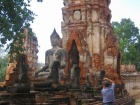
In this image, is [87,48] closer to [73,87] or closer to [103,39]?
[103,39]

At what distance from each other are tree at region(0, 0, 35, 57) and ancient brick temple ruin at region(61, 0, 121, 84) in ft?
7.84

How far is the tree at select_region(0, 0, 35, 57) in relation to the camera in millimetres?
12617

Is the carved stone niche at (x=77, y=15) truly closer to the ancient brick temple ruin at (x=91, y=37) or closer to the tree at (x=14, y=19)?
the ancient brick temple ruin at (x=91, y=37)

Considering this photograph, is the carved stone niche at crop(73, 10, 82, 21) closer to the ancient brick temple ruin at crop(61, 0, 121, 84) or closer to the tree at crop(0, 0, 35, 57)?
the ancient brick temple ruin at crop(61, 0, 121, 84)

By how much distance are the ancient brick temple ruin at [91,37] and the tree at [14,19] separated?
7.84 feet

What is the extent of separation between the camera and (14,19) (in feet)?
43.4

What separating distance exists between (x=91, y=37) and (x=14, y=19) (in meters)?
4.19

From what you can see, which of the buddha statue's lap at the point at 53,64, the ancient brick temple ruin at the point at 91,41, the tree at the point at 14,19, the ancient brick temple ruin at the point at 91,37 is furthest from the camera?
the ancient brick temple ruin at the point at 91,37

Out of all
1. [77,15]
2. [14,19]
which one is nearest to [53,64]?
[14,19]

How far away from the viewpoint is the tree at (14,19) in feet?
41.4

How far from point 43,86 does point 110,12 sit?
975 centimetres

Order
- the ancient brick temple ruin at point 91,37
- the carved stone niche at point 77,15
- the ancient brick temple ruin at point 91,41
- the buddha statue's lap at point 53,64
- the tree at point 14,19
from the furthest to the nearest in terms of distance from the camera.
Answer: the carved stone niche at point 77,15, the ancient brick temple ruin at point 91,37, the ancient brick temple ruin at point 91,41, the tree at point 14,19, the buddha statue's lap at point 53,64

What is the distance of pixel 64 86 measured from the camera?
29.0ft

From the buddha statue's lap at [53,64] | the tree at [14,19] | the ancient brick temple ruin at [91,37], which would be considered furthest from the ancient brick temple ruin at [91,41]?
the buddha statue's lap at [53,64]
